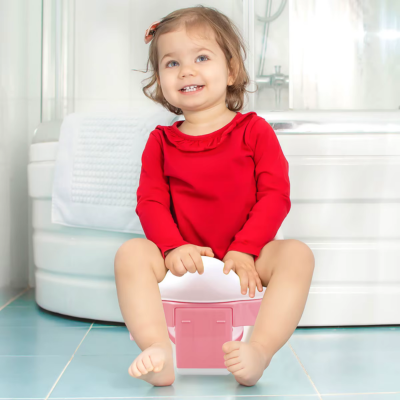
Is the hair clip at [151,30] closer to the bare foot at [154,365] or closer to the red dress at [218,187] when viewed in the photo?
the red dress at [218,187]

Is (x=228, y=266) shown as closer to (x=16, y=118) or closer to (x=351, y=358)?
(x=351, y=358)

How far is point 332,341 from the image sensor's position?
3.58 ft

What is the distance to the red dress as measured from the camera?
880 mm

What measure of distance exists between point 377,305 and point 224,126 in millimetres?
623

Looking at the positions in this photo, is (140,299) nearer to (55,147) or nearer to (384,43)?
(55,147)

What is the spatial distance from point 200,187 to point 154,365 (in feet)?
1.12

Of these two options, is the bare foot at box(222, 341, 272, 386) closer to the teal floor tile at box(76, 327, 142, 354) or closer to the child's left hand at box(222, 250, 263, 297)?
the child's left hand at box(222, 250, 263, 297)

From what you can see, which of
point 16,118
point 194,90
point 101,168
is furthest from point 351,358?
point 16,118

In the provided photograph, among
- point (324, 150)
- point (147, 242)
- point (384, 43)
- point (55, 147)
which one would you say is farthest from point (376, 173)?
point (384, 43)

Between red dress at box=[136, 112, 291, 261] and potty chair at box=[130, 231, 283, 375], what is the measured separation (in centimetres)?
12

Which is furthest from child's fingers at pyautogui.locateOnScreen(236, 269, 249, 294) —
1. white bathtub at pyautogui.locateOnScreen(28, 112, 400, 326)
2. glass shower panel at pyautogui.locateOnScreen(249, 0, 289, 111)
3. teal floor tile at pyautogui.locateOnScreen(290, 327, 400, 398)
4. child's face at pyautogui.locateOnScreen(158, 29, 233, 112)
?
glass shower panel at pyautogui.locateOnScreen(249, 0, 289, 111)

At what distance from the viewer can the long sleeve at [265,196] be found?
82 cm

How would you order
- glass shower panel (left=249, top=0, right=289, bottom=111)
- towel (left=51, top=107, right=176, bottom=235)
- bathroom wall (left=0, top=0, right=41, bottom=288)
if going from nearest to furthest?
towel (left=51, top=107, right=176, bottom=235)
bathroom wall (left=0, top=0, right=41, bottom=288)
glass shower panel (left=249, top=0, right=289, bottom=111)

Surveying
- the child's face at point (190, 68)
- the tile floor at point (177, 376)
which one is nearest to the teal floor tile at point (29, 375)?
the tile floor at point (177, 376)
